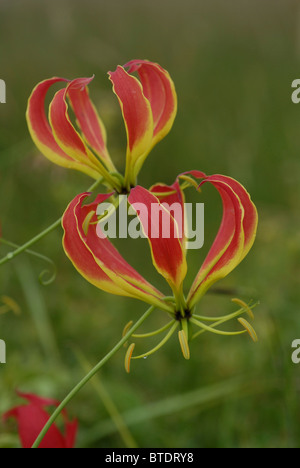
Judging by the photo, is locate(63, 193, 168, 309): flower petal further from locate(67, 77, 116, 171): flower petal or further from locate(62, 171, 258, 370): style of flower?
locate(67, 77, 116, 171): flower petal

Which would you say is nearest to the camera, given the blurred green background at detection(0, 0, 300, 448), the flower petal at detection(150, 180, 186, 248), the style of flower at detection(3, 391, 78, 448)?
the flower petal at detection(150, 180, 186, 248)

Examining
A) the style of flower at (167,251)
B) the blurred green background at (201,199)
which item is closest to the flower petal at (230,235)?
the style of flower at (167,251)

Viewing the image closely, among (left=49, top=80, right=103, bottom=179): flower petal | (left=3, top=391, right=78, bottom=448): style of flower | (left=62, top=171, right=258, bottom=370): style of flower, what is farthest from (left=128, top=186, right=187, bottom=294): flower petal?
(left=3, top=391, right=78, bottom=448): style of flower

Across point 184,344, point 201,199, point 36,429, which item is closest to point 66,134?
point 184,344

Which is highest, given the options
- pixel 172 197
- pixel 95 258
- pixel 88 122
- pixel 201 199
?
pixel 201 199

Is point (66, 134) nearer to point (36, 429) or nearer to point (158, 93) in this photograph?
point (158, 93)

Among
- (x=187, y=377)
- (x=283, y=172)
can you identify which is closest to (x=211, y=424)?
(x=187, y=377)

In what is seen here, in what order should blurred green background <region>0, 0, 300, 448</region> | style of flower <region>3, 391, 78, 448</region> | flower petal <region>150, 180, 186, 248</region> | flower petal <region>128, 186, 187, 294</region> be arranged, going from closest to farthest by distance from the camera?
1. flower petal <region>128, 186, 187, 294</region>
2. flower petal <region>150, 180, 186, 248</region>
3. style of flower <region>3, 391, 78, 448</region>
4. blurred green background <region>0, 0, 300, 448</region>
